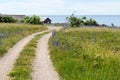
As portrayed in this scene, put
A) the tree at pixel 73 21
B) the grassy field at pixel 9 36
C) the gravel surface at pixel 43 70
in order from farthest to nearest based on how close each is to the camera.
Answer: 1. the tree at pixel 73 21
2. the grassy field at pixel 9 36
3. the gravel surface at pixel 43 70

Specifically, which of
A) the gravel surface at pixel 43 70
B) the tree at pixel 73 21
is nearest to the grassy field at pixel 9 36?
the gravel surface at pixel 43 70

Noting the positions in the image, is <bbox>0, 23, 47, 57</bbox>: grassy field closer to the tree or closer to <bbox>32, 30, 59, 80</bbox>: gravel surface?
<bbox>32, 30, 59, 80</bbox>: gravel surface

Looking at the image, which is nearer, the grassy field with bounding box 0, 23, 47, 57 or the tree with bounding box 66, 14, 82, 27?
the grassy field with bounding box 0, 23, 47, 57

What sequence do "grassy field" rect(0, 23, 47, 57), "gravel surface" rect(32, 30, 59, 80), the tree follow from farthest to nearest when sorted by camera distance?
the tree, "grassy field" rect(0, 23, 47, 57), "gravel surface" rect(32, 30, 59, 80)

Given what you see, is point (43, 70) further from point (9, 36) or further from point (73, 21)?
point (73, 21)

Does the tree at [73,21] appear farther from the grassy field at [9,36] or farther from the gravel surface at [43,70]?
the gravel surface at [43,70]

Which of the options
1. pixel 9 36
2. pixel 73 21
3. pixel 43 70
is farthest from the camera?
pixel 73 21

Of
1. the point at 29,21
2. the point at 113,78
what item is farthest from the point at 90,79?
the point at 29,21

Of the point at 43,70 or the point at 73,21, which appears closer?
the point at 43,70

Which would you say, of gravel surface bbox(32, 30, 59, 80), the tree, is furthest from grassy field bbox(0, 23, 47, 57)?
the tree

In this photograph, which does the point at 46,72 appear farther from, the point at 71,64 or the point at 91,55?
the point at 91,55

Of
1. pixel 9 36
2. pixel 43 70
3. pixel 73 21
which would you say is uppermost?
pixel 43 70

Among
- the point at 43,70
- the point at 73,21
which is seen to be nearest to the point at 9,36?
the point at 43,70

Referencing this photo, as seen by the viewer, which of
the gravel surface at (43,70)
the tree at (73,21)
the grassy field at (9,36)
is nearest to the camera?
the gravel surface at (43,70)
